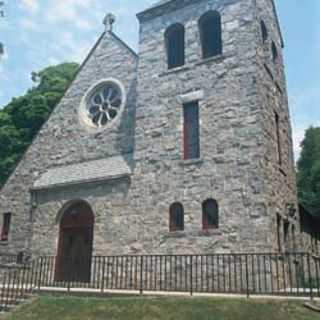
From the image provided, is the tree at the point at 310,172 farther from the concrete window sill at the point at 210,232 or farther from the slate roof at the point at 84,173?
the slate roof at the point at 84,173

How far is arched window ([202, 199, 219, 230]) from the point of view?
498 inches

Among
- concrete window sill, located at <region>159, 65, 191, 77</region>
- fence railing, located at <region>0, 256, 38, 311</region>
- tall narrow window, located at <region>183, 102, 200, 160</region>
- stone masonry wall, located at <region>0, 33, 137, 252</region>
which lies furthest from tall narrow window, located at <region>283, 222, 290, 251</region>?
fence railing, located at <region>0, 256, 38, 311</region>

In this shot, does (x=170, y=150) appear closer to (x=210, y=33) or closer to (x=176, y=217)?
(x=176, y=217)

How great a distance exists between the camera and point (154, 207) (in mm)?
13805

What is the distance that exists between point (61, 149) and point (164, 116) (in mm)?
5257

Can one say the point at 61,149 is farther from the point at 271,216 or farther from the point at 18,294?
the point at 271,216

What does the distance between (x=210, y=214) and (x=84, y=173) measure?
544 centimetres

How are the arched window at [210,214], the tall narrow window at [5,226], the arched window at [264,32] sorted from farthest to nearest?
the tall narrow window at [5,226], the arched window at [264,32], the arched window at [210,214]

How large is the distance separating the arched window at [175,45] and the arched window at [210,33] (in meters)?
0.84

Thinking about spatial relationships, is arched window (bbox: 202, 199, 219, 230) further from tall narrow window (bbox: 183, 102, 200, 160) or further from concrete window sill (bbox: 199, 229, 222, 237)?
tall narrow window (bbox: 183, 102, 200, 160)

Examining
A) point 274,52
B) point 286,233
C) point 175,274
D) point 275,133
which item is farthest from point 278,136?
point 175,274

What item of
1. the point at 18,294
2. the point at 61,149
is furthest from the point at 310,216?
the point at 18,294

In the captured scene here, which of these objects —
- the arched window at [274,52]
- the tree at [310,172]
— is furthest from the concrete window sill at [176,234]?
the tree at [310,172]

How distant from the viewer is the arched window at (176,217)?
13262 millimetres
